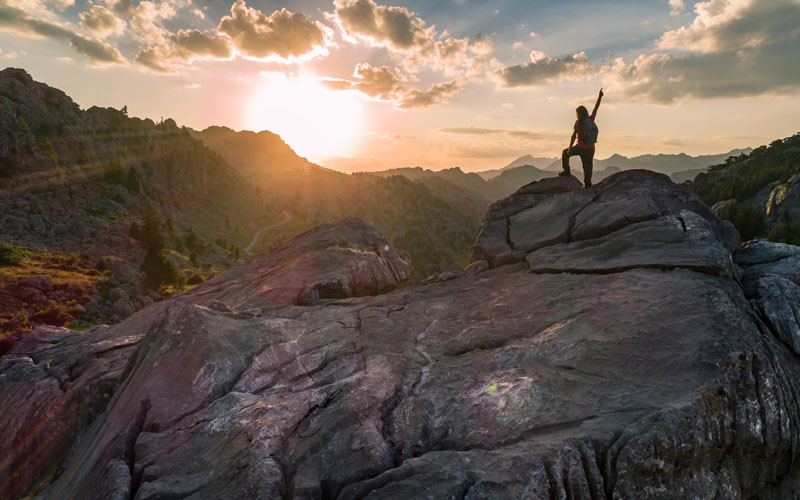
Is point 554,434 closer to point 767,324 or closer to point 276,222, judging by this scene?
point 767,324

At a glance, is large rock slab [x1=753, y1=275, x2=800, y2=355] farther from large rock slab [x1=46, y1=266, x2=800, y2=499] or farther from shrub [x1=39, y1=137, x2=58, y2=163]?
shrub [x1=39, y1=137, x2=58, y2=163]

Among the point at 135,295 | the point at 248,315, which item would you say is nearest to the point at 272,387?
the point at 248,315

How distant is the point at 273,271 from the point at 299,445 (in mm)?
16327

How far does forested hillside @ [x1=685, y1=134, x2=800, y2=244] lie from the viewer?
8969 cm

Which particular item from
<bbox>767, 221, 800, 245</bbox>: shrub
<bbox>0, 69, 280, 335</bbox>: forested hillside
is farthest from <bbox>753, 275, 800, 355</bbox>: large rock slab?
<bbox>767, 221, 800, 245</bbox>: shrub

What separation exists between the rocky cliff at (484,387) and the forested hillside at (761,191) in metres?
96.5

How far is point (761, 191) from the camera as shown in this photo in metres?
114

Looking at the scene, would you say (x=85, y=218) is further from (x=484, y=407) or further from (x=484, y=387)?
(x=484, y=407)

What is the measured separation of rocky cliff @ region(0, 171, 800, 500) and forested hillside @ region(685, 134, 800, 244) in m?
96.5

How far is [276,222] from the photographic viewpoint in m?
190

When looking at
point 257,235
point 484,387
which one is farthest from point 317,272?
point 257,235

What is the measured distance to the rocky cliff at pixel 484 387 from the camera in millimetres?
6707

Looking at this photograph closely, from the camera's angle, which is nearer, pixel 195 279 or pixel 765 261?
pixel 765 261

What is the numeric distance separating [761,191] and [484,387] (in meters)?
154
